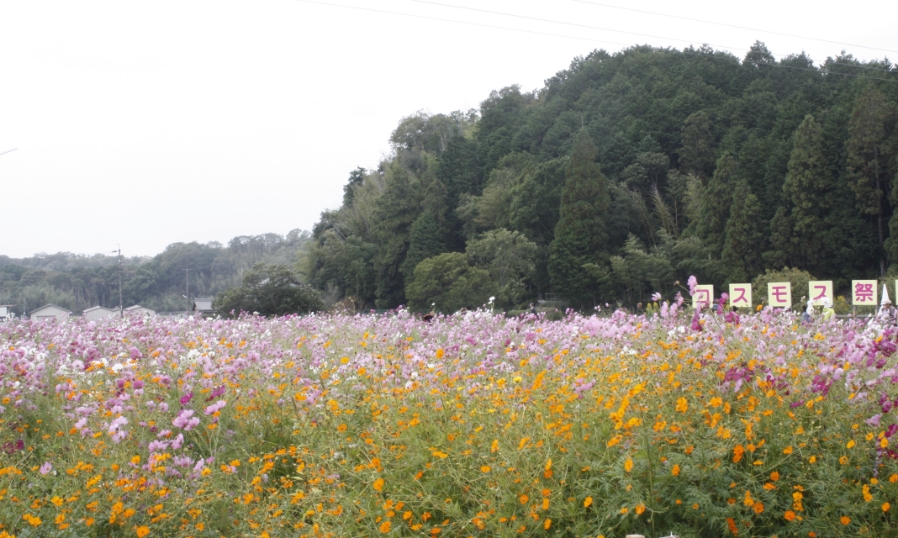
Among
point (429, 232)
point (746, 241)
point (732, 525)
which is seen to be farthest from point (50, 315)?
point (429, 232)

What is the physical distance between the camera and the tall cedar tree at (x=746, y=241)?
30359mm

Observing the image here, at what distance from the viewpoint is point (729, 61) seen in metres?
47.6

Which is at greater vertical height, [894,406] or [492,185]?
[492,185]

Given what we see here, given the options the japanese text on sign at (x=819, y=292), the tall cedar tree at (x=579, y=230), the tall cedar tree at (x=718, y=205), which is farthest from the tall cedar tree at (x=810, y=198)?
the japanese text on sign at (x=819, y=292)

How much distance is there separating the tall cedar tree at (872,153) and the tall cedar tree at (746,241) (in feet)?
12.1

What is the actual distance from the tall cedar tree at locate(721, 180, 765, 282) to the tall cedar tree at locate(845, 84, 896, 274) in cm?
368

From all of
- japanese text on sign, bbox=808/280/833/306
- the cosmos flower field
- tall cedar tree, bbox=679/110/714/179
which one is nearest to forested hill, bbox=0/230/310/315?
tall cedar tree, bbox=679/110/714/179

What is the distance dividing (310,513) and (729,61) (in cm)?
5020

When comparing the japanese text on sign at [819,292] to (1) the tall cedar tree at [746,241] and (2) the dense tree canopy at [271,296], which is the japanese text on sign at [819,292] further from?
(1) the tall cedar tree at [746,241]

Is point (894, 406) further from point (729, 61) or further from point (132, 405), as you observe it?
point (729, 61)

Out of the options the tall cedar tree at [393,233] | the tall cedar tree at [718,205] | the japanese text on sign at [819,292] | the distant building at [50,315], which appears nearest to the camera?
the japanese text on sign at [819,292]

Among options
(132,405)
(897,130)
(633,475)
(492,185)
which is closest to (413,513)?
(633,475)

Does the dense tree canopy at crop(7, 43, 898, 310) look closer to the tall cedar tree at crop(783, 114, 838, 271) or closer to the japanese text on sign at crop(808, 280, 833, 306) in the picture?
the tall cedar tree at crop(783, 114, 838, 271)

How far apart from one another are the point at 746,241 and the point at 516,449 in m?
30.0
